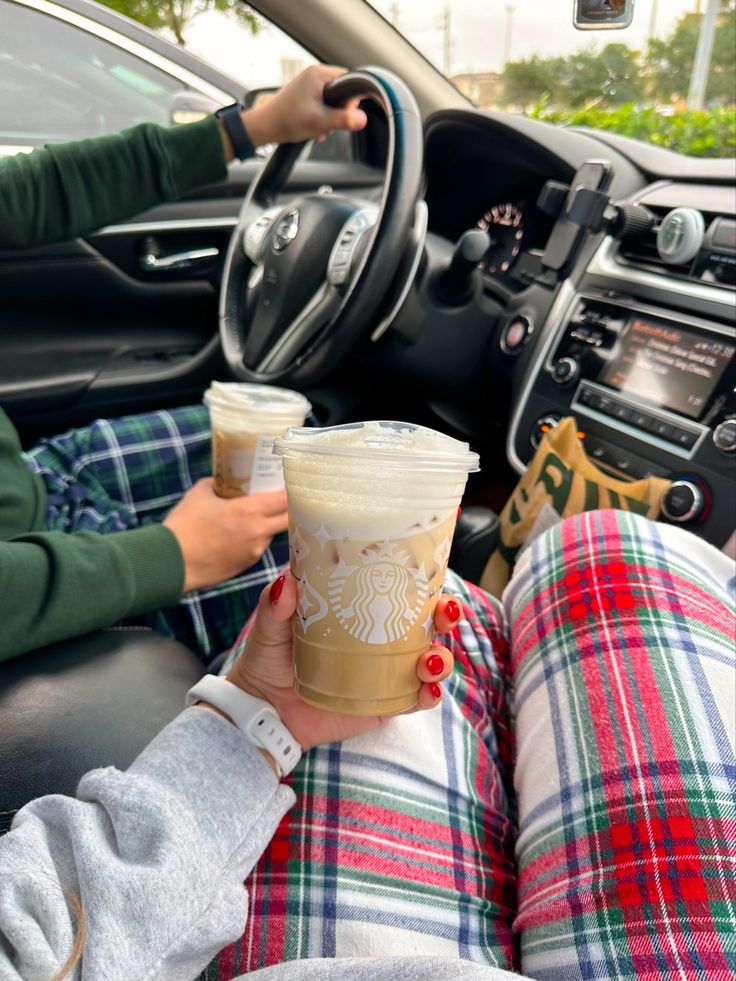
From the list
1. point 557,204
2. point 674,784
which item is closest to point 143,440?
point 557,204

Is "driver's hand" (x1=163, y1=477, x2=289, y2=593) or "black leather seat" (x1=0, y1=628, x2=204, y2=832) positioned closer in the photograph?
"black leather seat" (x1=0, y1=628, x2=204, y2=832)

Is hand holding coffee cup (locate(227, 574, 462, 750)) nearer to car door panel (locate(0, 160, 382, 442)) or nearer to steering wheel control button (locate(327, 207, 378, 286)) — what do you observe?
steering wheel control button (locate(327, 207, 378, 286))

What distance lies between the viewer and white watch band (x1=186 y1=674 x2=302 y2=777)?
682mm

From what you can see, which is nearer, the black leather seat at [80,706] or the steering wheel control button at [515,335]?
the black leather seat at [80,706]

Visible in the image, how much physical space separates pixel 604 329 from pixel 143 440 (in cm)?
78

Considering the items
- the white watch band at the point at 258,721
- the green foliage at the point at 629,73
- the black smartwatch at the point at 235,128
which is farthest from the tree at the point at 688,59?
the white watch band at the point at 258,721

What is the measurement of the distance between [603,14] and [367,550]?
86 cm

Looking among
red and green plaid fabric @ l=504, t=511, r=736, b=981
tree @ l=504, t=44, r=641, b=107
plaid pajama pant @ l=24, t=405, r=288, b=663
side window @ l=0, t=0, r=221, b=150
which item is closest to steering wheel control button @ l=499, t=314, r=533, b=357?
tree @ l=504, t=44, r=641, b=107

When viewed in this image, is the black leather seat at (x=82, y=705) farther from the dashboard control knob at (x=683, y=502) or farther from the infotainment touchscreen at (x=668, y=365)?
the infotainment touchscreen at (x=668, y=365)

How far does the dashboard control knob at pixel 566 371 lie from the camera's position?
1.37m

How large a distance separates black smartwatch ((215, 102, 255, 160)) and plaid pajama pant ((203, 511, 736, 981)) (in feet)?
3.22

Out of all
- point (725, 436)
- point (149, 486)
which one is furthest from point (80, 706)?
point (725, 436)

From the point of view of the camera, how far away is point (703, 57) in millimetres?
1227

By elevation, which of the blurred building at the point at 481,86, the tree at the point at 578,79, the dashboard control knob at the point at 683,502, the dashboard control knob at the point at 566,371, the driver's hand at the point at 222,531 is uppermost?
the tree at the point at 578,79
